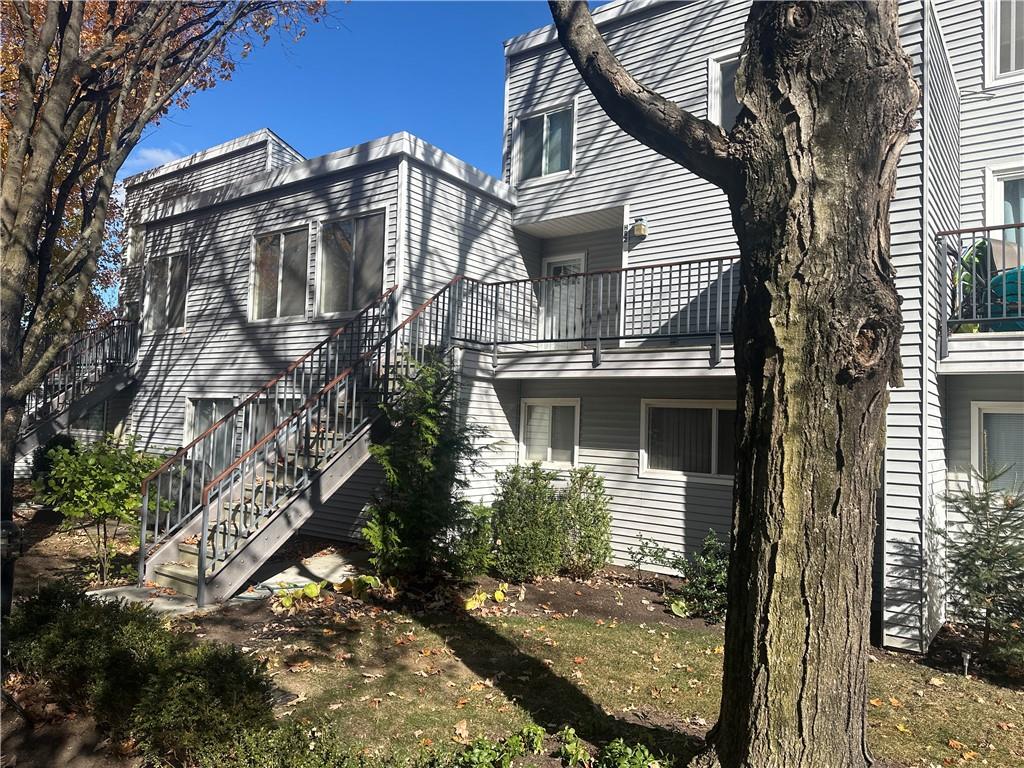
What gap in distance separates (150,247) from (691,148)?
44.4 feet

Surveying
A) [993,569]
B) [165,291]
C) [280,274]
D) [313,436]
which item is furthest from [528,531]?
[165,291]

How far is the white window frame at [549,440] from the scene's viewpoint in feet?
33.2

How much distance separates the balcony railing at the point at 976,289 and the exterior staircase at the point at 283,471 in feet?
19.8

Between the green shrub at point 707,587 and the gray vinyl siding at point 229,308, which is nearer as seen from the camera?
the green shrub at point 707,587

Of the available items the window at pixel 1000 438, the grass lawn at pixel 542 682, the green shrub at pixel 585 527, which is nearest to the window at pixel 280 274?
the green shrub at pixel 585 527

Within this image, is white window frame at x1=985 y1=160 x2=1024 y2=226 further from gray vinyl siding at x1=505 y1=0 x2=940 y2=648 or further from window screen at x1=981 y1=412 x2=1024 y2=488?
window screen at x1=981 y1=412 x2=1024 y2=488

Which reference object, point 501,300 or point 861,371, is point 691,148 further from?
point 501,300

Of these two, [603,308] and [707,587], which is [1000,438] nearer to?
[707,587]

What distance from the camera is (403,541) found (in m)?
7.35

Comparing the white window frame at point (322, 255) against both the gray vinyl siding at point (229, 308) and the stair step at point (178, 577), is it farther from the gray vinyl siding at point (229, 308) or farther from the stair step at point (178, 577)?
the stair step at point (178, 577)

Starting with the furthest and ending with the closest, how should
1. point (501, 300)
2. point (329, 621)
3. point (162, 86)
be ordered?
1. point (501, 300)
2. point (162, 86)
3. point (329, 621)

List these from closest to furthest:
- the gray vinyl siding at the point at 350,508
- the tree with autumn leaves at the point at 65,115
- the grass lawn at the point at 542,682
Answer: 1. the grass lawn at the point at 542,682
2. the tree with autumn leaves at the point at 65,115
3. the gray vinyl siding at the point at 350,508

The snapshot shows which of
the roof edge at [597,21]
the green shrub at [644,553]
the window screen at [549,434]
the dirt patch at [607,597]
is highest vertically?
the roof edge at [597,21]

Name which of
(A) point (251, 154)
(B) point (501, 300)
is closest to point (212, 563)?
(B) point (501, 300)
